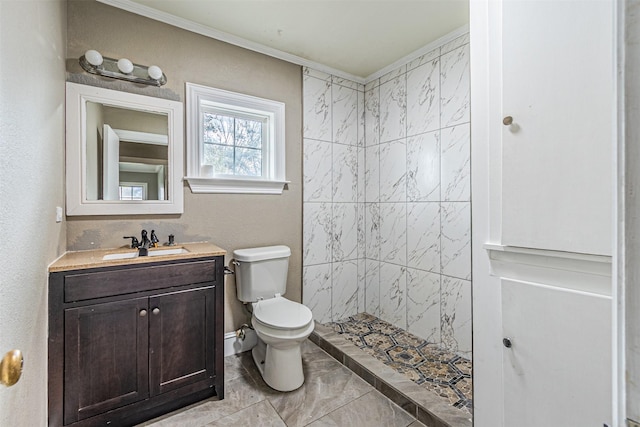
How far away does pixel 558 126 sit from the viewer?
87 centimetres

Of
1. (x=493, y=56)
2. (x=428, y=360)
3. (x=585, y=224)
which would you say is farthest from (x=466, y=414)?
(x=493, y=56)

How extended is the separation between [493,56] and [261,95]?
1.83 metres

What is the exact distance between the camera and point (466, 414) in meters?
1.47

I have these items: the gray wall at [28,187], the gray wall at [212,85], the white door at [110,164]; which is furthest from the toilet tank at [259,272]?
the gray wall at [28,187]

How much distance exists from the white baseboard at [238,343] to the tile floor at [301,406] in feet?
0.76

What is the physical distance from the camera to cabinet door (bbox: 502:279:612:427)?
0.82m

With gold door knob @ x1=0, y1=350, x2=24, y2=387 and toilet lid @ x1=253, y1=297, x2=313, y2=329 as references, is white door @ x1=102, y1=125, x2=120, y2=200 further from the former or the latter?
gold door knob @ x1=0, y1=350, x2=24, y2=387

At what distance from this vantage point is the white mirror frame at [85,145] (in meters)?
1.75

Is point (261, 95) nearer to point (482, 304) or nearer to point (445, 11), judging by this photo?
point (445, 11)

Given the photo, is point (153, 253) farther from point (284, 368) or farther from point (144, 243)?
point (284, 368)

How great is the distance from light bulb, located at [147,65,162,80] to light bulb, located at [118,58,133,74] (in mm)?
111

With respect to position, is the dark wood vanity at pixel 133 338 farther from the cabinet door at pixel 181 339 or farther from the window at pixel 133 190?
the window at pixel 133 190

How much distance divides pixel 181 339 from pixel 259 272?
68 centimetres

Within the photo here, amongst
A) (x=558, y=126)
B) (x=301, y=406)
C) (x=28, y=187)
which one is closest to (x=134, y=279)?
(x=28, y=187)
